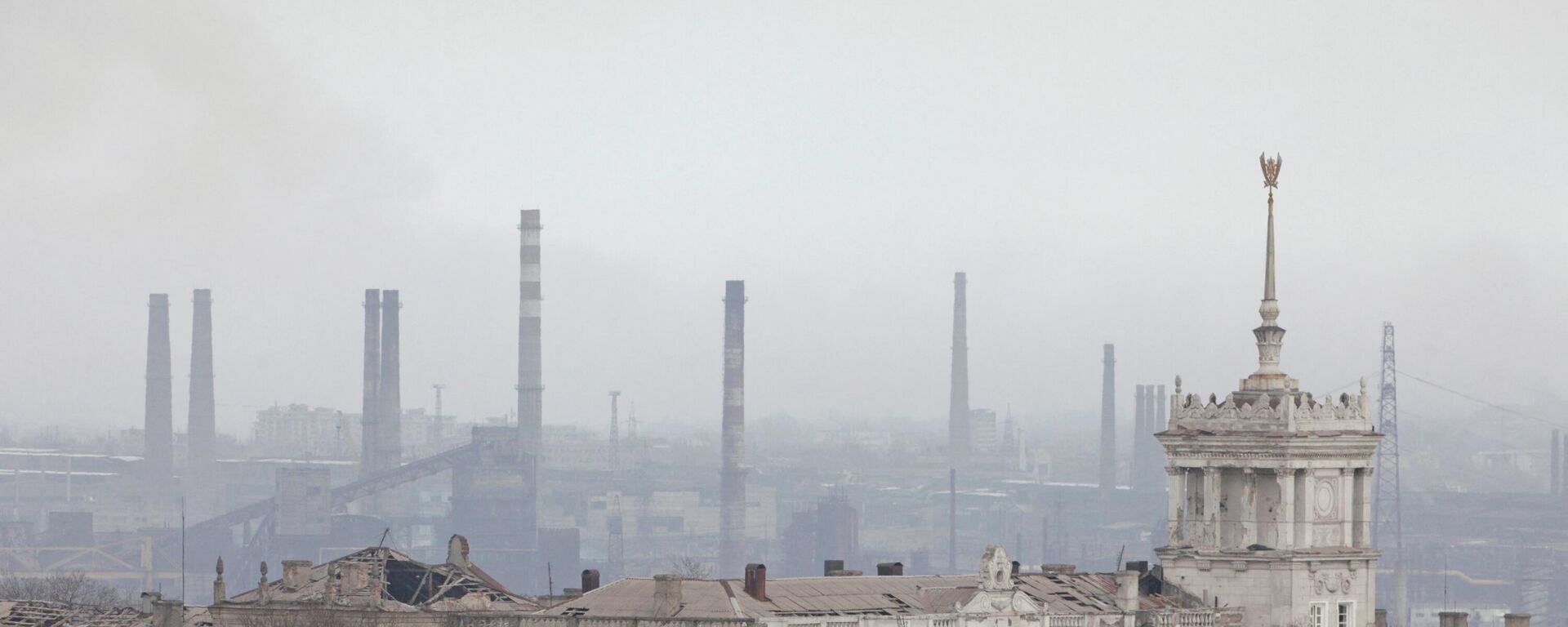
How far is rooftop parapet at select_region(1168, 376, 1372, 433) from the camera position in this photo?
104 m

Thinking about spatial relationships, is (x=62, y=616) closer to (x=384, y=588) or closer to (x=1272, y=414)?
(x=384, y=588)

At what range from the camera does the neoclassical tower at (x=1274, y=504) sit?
10369 centimetres

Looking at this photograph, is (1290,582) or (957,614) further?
(1290,582)

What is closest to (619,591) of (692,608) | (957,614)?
(692,608)

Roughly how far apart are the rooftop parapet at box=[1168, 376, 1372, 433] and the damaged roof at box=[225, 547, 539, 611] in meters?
22.6

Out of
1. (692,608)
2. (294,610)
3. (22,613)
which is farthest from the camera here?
(22,613)

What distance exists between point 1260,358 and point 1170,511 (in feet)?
19.8

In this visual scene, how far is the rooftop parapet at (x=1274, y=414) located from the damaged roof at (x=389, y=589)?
22595 millimetres

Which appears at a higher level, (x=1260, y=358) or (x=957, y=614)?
(x=1260, y=358)

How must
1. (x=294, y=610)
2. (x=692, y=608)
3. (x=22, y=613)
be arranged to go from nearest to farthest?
(x=692, y=608) < (x=294, y=610) < (x=22, y=613)

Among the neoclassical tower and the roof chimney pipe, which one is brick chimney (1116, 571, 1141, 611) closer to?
the neoclassical tower

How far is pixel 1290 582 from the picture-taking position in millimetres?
103750

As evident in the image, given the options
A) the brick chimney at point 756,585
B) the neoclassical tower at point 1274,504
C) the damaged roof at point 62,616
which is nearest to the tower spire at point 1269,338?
the neoclassical tower at point 1274,504

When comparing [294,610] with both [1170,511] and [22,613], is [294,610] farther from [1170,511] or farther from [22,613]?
[1170,511]
